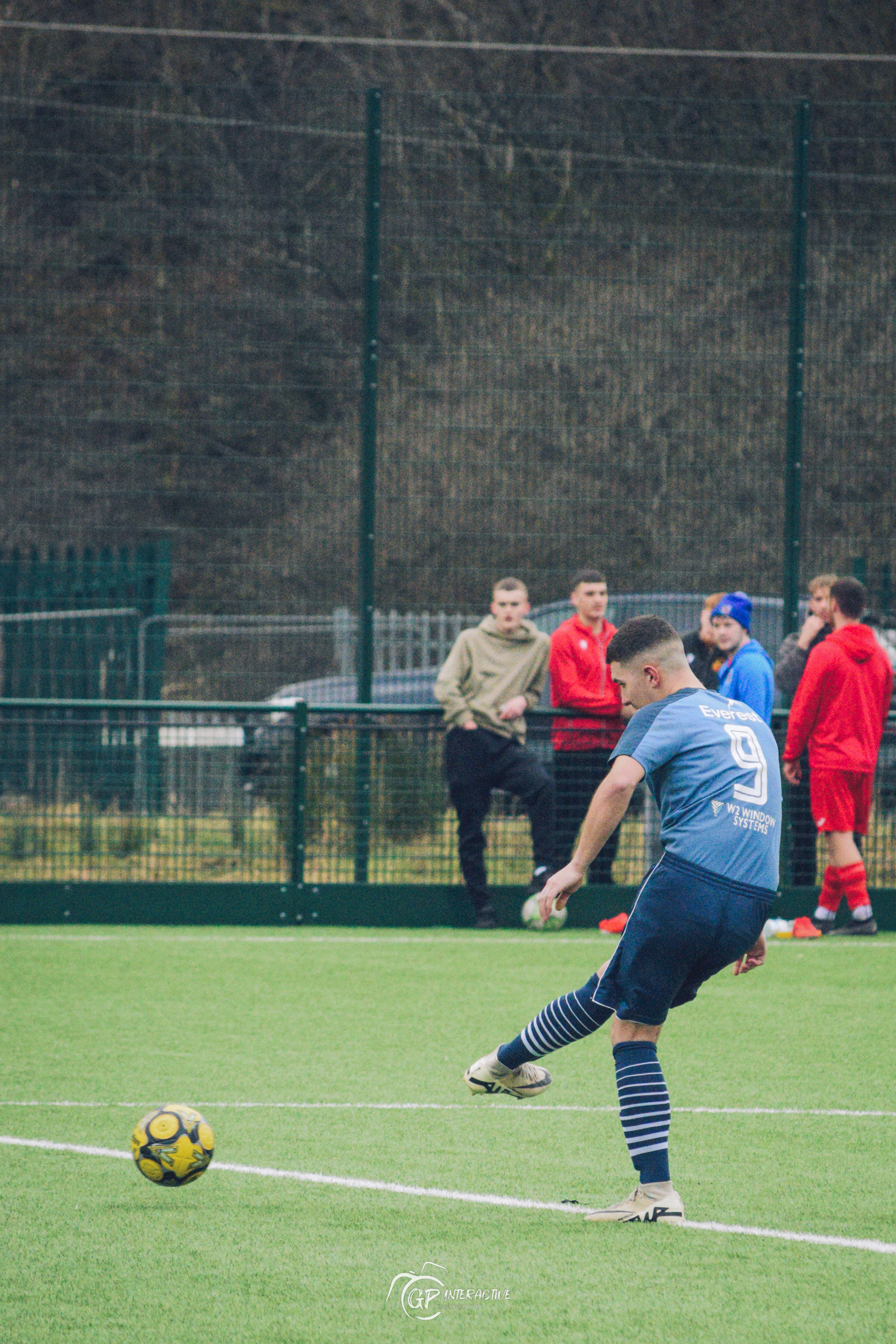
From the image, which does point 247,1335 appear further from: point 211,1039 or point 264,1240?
point 211,1039

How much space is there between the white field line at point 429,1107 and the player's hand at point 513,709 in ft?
14.1

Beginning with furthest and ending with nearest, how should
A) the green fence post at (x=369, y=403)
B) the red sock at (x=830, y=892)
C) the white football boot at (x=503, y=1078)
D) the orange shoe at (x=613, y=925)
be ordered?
1. the green fence post at (x=369, y=403)
2. the orange shoe at (x=613, y=925)
3. the red sock at (x=830, y=892)
4. the white football boot at (x=503, y=1078)

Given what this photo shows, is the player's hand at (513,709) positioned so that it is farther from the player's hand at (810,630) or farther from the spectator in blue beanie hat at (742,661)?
the player's hand at (810,630)

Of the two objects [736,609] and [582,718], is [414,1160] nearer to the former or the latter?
[736,609]

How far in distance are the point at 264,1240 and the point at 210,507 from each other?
10.1 m

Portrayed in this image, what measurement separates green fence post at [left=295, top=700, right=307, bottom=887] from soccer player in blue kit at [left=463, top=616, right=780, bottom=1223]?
5.90 metres

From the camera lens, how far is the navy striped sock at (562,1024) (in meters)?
5.05

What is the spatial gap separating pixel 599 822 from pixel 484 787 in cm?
577

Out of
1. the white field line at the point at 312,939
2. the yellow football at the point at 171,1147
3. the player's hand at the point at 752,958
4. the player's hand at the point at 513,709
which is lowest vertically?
the white field line at the point at 312,939

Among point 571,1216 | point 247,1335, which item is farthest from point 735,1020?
point 247,1335

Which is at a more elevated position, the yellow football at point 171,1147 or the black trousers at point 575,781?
the black trousers at point 575,781

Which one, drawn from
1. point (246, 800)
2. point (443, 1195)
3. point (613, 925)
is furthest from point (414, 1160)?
point (246, 800)

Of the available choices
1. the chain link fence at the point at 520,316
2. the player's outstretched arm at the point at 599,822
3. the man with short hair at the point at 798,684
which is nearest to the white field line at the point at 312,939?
the man with short hair at the point at 798,684

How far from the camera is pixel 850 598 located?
1005 centimetres
